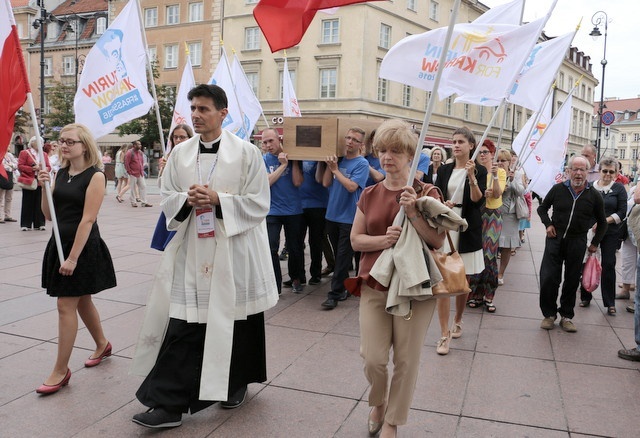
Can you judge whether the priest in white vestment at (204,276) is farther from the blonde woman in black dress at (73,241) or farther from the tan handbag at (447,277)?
the tan handbag at (447,277)

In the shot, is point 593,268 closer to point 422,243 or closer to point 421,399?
point 421,399

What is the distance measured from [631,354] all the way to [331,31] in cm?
3604

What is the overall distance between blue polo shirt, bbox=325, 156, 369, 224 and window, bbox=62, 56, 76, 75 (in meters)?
51.9

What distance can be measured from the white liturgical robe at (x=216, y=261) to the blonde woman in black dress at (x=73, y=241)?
66 centimetres

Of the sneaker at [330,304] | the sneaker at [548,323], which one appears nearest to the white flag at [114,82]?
the sneaker at [330,304]

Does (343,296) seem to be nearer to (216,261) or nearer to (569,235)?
(569,235)

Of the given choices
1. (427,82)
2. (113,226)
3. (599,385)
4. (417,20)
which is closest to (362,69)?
(417,20)

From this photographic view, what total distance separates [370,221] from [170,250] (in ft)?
4.21

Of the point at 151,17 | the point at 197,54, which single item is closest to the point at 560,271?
the point at 197,54

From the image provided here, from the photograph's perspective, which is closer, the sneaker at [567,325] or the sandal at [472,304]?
the sneaker at [567,325]

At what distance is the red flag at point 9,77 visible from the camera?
13.3 ft

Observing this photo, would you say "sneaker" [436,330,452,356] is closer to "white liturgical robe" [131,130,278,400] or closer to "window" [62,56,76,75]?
"white liturgical robe" [131,130,278,400]

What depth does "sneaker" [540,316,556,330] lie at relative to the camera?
19.1 feet

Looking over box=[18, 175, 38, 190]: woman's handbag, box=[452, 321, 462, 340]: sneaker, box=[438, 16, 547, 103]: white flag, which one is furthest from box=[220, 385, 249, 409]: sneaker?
box=[18, 175, 38, 190]: woman's handbag
